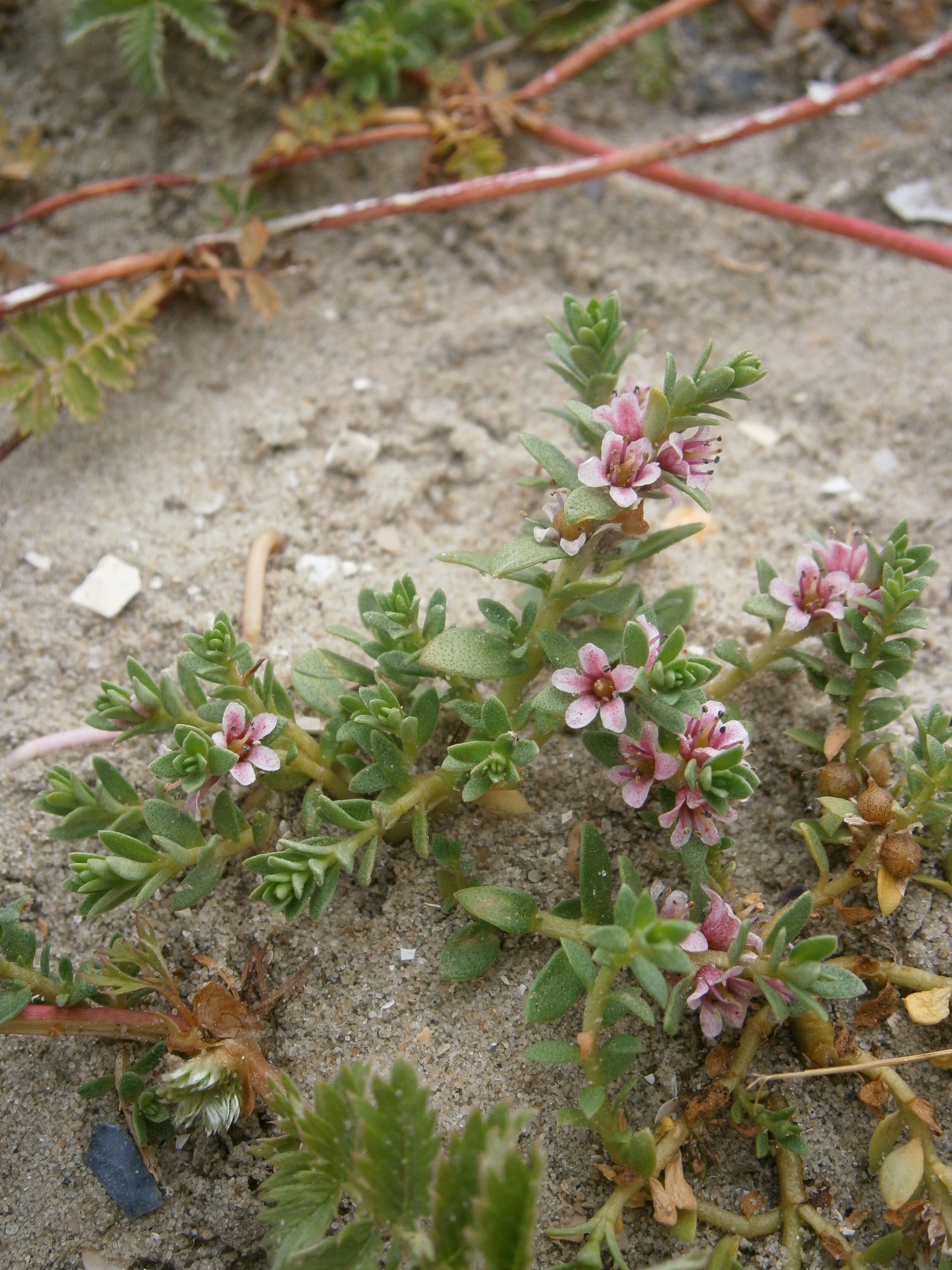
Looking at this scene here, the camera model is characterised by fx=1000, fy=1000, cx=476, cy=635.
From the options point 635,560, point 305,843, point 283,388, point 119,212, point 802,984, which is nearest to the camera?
point 802,984

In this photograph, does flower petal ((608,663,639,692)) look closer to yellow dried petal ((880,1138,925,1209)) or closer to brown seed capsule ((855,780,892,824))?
brown seed capsule ((855,780,892,824))


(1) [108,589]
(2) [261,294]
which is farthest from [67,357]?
(1) [108,589]

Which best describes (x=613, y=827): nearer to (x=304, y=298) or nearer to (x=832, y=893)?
(x=832, y=893)

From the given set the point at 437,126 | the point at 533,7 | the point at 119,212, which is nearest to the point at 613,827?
the point at 437,126

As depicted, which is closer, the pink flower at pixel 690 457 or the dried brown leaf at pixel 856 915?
the pink flower at pixel 690 457

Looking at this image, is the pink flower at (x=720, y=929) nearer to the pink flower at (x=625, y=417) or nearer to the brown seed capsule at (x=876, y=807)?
the brown seed capsule at (x=876, y=807)

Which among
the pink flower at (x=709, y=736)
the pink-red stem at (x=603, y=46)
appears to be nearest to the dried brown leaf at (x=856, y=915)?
the pink flower at (x=709, y=736)
